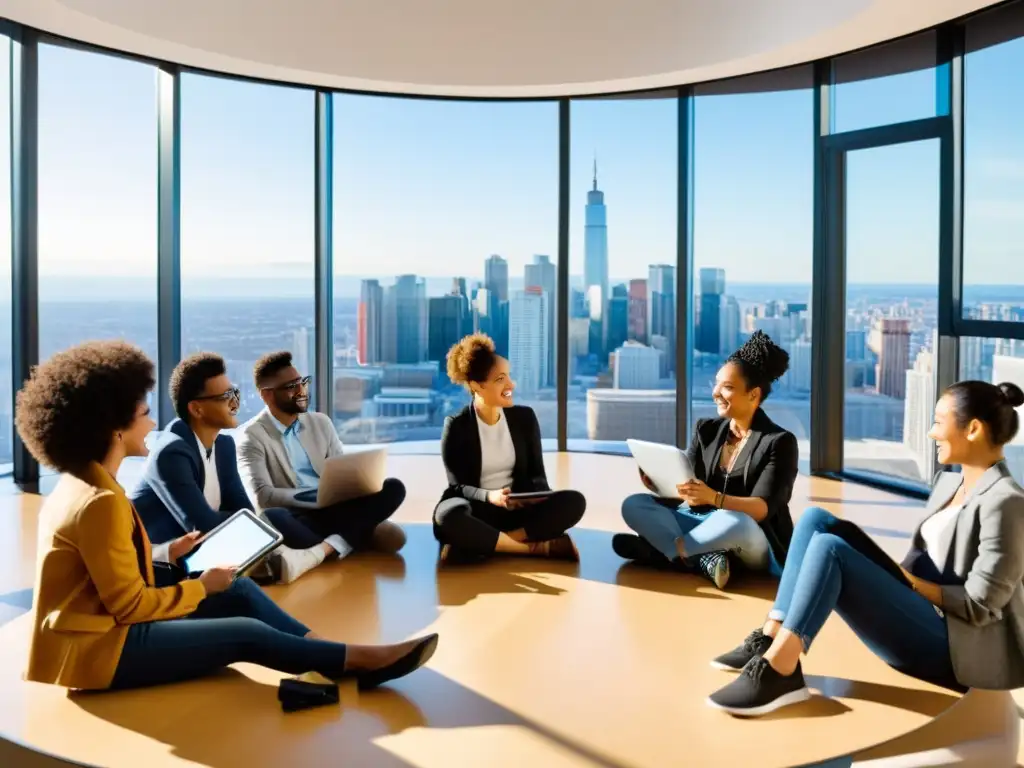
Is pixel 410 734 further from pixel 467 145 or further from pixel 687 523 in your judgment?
pixel 467 145

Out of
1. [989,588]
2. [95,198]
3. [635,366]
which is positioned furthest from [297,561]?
[635,366]

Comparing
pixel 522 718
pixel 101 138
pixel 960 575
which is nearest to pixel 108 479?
pixel 522 718

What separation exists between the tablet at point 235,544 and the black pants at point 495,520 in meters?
1.40

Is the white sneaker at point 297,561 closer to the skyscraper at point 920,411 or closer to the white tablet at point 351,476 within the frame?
the white tablet at point 351,476

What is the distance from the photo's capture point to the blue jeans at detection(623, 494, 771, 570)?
13.5ft

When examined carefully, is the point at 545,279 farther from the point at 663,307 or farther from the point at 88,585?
the point at 88,585

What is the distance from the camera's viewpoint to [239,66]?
657 cm

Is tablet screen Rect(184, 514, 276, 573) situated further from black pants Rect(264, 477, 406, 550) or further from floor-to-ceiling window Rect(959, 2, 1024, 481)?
floor-to-ceiling window Rect(959, 2, 1024, 481)

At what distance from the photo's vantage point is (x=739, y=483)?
163 inches

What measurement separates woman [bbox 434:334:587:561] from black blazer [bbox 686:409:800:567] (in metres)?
0.63

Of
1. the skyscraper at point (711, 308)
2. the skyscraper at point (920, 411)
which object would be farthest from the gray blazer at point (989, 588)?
the skyscraper at point (711, 308)

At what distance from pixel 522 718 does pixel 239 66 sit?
5096 mm

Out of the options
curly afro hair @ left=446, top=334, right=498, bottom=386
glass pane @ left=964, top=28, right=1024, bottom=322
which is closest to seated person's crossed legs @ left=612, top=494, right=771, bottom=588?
curly afro hair @ left=446, top=334, right=498, bottom=386

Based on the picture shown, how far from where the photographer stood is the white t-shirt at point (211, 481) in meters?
3.95
